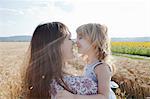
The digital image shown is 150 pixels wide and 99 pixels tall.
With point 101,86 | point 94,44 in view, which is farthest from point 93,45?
point 101,86

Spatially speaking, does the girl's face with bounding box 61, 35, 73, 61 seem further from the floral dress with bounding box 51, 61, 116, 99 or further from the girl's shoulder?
the girl's shoulder

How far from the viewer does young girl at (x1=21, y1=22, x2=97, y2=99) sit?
2178mm

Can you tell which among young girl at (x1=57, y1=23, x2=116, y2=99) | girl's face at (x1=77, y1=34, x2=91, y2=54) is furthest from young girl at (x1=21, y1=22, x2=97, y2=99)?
girl's face at (x1=77, y1=34, x2=91, y2=54)

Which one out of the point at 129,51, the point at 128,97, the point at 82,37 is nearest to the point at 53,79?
the point at 82,37

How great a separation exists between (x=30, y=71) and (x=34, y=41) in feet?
0.59

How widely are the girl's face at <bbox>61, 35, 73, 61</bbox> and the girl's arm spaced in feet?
0.71

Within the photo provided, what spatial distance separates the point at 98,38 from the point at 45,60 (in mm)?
580

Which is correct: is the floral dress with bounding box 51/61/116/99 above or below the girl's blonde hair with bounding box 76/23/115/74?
below

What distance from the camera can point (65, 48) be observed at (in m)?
2.21

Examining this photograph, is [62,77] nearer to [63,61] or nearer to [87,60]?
[63,61]

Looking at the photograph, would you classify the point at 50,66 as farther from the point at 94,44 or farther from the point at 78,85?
the point at 94,44

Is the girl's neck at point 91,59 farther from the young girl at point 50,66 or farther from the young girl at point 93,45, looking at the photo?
the young girl at point 50,66

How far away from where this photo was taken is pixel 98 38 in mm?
2650

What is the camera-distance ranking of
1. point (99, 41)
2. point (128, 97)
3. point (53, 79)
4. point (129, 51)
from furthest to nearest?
point (129, 51), point (128, 97), point (99, 41), point (53, 79)
